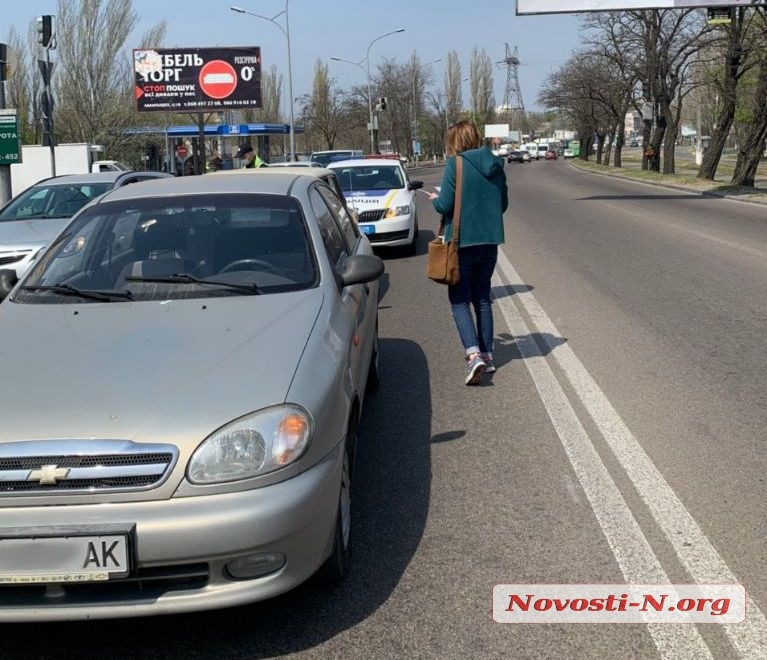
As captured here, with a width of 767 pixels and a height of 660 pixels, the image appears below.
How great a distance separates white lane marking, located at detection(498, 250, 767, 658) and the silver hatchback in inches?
55.0

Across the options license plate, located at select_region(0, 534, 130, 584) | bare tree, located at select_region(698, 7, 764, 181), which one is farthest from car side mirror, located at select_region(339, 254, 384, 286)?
bare tree, located at select_region(698, 7, 764, 181)

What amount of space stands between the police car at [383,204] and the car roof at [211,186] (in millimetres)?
8165

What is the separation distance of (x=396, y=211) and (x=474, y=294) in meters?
7.86

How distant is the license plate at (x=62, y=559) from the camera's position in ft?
9.33

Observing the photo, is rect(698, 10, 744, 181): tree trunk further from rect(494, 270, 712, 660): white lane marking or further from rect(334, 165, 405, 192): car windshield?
rect(494, 270, 712, 660): white lane marking

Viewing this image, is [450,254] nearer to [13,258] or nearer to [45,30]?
[13,258]

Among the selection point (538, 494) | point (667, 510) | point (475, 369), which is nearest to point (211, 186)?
A: point (475, 369)

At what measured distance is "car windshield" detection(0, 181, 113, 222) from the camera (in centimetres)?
1164

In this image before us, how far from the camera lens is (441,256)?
6.31 m

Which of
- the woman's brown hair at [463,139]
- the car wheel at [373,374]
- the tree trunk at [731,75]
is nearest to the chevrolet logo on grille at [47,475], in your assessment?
the car wheel at [373,374]

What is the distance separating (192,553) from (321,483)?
51cm

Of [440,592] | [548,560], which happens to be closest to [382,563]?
[440,592]

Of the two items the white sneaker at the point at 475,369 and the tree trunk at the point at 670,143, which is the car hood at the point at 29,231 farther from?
the tree trunk at the point at 670,143

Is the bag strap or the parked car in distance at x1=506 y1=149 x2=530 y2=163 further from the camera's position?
the parked car in distance at x1=506 y1=149 x2=530 y2=163
